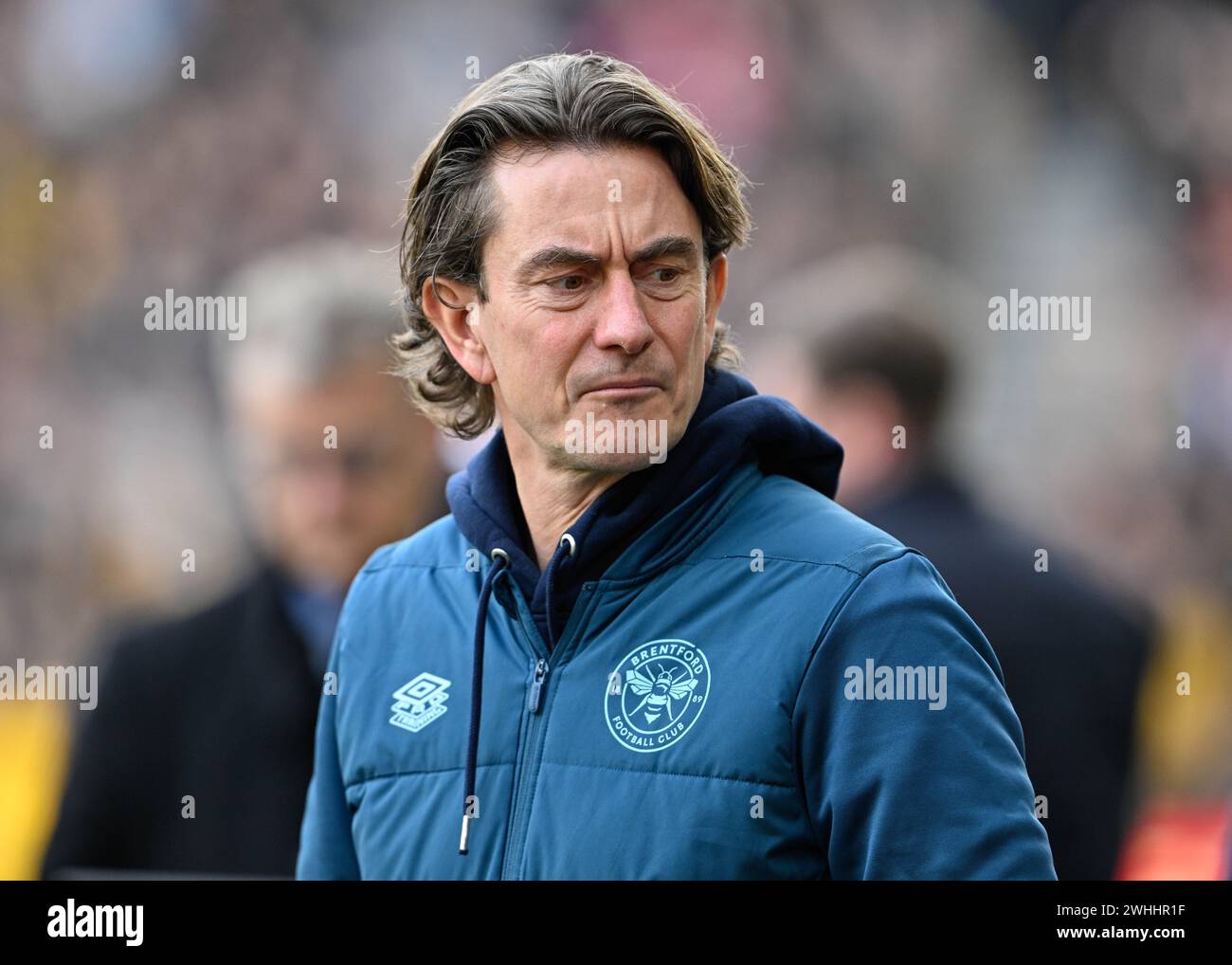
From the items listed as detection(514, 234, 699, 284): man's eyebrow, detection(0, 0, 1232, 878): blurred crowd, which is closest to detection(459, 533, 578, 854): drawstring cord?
detection(514, 234, 699, 284): man's eyebrow

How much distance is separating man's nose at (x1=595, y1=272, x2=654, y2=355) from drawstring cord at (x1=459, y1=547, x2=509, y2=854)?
1.10 feet

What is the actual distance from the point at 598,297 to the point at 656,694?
Result: 56cm

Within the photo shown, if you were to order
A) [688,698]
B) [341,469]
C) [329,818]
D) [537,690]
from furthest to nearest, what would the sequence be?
[341,469], [329,818], [537,690], [688,698]

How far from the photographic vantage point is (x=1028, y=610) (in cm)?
314

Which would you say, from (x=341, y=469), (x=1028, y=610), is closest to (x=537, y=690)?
(x=1028, y=610)

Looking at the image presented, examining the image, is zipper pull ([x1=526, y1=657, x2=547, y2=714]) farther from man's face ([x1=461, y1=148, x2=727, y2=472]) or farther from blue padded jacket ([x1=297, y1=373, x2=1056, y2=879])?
man's face ([x1=461, y1=148, x2=727, y2=472])

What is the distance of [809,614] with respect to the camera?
6.06 ft

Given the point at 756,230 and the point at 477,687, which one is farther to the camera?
the point at 756,230

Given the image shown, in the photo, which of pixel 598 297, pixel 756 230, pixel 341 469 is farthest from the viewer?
pixel 756 230

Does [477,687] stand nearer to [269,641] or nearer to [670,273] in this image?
[670,273]

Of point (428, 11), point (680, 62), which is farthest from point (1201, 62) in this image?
point (428, 11)

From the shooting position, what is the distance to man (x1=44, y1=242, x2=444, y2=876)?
3334mm

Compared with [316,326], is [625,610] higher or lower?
lower
